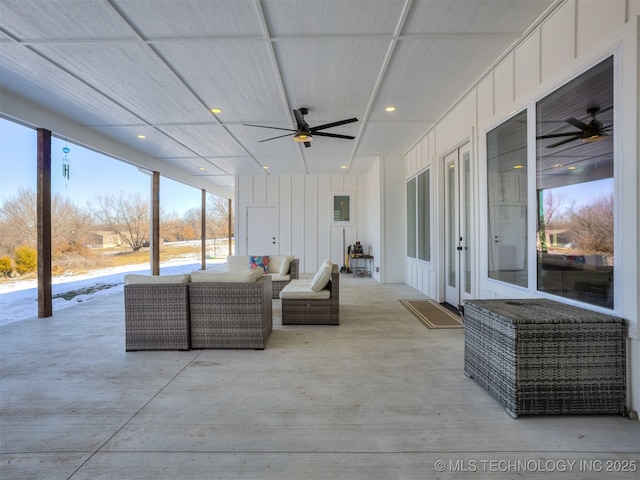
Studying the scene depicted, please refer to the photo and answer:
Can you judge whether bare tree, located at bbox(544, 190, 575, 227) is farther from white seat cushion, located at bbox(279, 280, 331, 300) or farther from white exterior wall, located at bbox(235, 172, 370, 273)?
white exterior wall, located at bbox(235, 172, 370, 273)

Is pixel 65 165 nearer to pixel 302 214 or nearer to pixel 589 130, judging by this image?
pixel 302 214

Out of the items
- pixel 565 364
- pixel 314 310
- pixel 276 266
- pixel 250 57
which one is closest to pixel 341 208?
pixel 276 266

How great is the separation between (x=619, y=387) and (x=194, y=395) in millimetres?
2926

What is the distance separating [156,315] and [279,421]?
191cm

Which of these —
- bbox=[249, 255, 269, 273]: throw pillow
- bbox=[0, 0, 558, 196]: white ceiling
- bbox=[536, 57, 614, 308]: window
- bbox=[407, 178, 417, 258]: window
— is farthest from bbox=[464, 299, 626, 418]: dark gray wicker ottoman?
bbox=[249, 255, 269, 273]: throw pillow

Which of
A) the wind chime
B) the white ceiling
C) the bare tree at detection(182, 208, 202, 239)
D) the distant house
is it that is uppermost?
the white ceiling

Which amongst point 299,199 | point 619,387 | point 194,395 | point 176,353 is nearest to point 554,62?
point 619,387

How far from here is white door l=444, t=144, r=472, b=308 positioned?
4.27 m

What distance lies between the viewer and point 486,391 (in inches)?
85.1

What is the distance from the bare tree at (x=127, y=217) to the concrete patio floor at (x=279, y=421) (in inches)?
202

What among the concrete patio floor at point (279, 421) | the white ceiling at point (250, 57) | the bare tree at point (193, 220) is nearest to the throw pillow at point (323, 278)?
the concrete patio floor at point (279, 421)

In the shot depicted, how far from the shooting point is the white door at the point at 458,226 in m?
4.27

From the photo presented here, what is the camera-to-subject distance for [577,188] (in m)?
2.25

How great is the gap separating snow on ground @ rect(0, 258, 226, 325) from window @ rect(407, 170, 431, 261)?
22.0 ft
